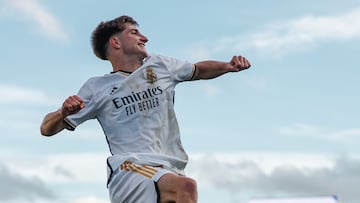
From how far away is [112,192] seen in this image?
7066 mm

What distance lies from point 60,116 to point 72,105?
0.45 metres

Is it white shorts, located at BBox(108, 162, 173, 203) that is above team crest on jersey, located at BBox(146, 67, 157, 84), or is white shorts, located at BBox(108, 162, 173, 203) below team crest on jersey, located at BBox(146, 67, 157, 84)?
below

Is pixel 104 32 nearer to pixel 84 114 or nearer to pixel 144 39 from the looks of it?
pixel 144 39

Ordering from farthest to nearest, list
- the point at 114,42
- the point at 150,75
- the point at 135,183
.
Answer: the point at 114,42 < the point at 150,75 < the point at 135,183

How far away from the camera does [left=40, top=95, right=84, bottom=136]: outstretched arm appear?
670 centimetres

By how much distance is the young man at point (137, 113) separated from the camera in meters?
6.77

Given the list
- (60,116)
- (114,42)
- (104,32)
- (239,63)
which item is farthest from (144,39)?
(60,116)

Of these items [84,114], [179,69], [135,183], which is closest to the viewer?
[135,183]

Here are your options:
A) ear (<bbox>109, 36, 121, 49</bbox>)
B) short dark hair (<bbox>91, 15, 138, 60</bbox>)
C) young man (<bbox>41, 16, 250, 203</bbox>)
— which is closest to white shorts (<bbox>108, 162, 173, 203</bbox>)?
young man (<bbox>41, 16, 250, 203</bbox>)

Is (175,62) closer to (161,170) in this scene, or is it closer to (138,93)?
(138,93)

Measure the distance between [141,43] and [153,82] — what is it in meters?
0.57

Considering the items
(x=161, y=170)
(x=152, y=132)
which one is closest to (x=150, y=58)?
(x=152, y=132)

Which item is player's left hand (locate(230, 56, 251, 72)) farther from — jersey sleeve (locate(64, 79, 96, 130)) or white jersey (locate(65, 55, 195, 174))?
jersey sleeve (locate(64, 79, 96, 130))

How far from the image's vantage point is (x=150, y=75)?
7.39 meters
